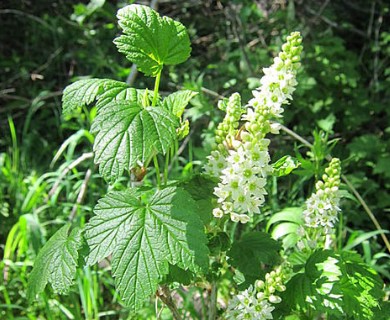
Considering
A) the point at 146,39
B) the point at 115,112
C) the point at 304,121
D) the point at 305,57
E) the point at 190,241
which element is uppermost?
the point at 146,39

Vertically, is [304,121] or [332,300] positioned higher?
[332,300]

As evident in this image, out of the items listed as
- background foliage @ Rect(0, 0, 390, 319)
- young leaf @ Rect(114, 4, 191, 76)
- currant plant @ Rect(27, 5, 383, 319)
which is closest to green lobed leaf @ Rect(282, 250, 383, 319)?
currant plant @ Rect(27, 5, 383, 319)

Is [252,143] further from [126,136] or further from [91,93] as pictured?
[91,93]

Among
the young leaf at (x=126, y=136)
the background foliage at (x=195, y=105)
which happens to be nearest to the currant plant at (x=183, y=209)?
the young leaf at (x=126, y=136)

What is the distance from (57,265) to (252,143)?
52 centimetres

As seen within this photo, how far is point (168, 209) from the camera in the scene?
1145 millimetres

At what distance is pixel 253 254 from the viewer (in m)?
1.39

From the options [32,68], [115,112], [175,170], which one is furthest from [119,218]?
[32,68]

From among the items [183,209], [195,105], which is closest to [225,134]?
[183,209]

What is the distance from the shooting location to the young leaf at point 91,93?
48.2 inches

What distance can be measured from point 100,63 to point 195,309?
181cm

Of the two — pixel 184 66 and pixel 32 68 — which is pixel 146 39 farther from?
pixel 32 68

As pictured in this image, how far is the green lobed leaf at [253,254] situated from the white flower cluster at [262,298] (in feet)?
0.15

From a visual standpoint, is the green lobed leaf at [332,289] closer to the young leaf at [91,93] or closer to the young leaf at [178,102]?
the young leaf at [178,102]
